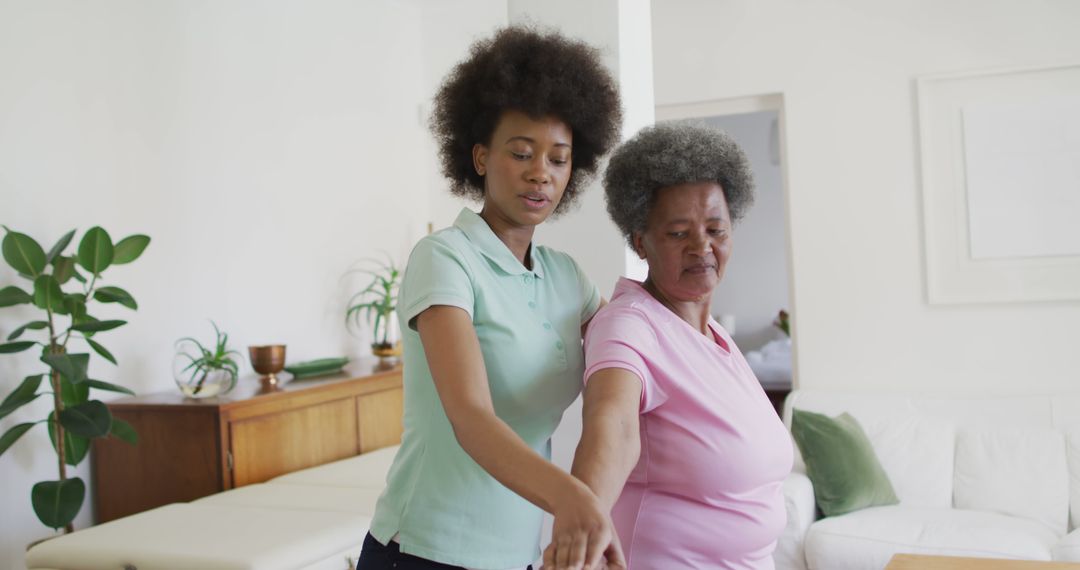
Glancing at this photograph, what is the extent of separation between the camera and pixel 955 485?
413cm

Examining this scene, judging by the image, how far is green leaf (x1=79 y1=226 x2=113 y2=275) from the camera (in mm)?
3297

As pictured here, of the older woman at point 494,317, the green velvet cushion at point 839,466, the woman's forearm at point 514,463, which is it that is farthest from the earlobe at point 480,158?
the green velvet cushion at point 839,466

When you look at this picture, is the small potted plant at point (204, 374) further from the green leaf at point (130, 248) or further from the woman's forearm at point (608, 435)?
the woman's forearm at point (608, 435)

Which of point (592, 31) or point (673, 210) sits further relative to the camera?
point (592, 31)

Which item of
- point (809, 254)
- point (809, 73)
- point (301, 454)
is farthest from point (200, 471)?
point (809, 73)

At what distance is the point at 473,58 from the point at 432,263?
0.40 m

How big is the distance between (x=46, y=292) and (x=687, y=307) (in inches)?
99.2

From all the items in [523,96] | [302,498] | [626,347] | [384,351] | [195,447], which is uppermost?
[523,96]

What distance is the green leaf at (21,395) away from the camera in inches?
121

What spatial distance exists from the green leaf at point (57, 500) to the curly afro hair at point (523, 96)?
2.31 m

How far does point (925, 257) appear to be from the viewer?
179 inches

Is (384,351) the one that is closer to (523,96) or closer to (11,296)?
(11,296)

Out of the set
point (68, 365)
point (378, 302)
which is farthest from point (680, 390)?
point (378, 302)

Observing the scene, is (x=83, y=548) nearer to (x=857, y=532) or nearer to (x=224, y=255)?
(x=224, y=255)
